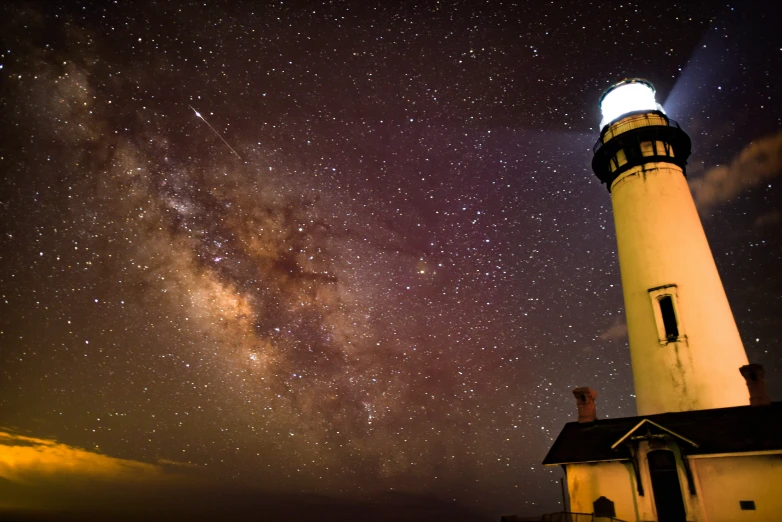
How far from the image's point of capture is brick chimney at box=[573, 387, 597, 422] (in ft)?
59.7

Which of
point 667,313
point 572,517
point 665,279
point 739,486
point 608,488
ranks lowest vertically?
point 572,517

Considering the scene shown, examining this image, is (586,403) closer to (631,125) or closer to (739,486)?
(739,486)

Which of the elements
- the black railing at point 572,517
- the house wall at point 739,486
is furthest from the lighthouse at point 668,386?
the black railing at point 572,517

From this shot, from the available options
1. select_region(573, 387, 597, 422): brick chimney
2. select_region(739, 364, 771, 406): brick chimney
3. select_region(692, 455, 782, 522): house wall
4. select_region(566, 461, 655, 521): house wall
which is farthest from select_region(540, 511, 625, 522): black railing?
select_region(739, 364, 771, 406): brick chimney

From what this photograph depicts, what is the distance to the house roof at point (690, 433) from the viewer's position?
43.8ft

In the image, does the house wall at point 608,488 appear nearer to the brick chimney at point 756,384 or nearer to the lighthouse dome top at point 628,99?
the brick chimney at point 756,384

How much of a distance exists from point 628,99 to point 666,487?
2013cm

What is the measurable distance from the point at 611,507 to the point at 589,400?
4611mm

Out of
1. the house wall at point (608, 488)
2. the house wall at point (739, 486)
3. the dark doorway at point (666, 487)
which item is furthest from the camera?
the house wall at point (608, 488)

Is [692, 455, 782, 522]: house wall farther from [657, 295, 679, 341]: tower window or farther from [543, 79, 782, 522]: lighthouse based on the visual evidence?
[657, 295, 679, 341]: tower window

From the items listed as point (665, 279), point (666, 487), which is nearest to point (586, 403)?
point (666, 487)

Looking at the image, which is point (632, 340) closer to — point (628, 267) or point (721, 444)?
point (628, 267)

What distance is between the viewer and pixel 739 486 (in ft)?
42.7

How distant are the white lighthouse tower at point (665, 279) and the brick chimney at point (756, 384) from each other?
141 centimetres
